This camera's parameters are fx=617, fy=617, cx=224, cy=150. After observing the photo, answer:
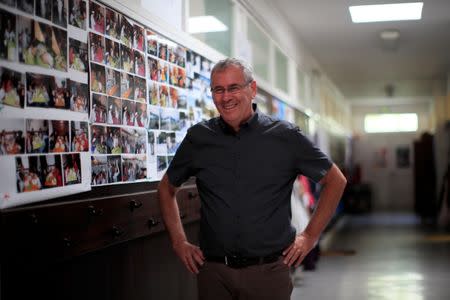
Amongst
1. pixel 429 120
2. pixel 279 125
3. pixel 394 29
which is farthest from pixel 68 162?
pixel 429 120

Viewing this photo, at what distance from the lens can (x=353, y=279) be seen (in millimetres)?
6332

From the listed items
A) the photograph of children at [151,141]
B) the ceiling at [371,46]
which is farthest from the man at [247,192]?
the ceiling at [371,46]

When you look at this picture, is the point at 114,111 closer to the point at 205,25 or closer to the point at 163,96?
the point at 163,96

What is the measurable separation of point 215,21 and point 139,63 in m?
1.74

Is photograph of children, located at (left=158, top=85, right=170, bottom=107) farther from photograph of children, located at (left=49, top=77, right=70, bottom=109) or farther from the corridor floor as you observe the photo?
the corridor floor

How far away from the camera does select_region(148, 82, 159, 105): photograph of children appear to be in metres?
3.20

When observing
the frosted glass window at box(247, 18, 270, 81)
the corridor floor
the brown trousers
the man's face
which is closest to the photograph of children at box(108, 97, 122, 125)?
the man's face

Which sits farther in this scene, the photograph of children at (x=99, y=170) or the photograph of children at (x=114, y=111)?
the photograph of children at (x=114, y=111)

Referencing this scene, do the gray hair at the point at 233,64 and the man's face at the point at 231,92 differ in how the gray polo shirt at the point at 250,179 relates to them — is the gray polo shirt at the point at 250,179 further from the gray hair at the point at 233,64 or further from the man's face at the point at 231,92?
Result: the gray hair at the point at 233,64

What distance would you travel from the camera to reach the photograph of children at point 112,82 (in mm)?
2707

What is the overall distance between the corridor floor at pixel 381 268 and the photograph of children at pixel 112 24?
3349 millimetres

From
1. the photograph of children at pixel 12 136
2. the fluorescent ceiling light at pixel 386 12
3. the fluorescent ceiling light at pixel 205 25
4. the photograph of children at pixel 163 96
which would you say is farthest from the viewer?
the fluorescent ceiling light at pixel 386 12

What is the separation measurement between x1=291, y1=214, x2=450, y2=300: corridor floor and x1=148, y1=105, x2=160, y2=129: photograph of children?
273cm

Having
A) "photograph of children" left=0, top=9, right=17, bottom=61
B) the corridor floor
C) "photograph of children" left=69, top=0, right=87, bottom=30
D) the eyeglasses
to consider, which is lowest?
the corridor floor
